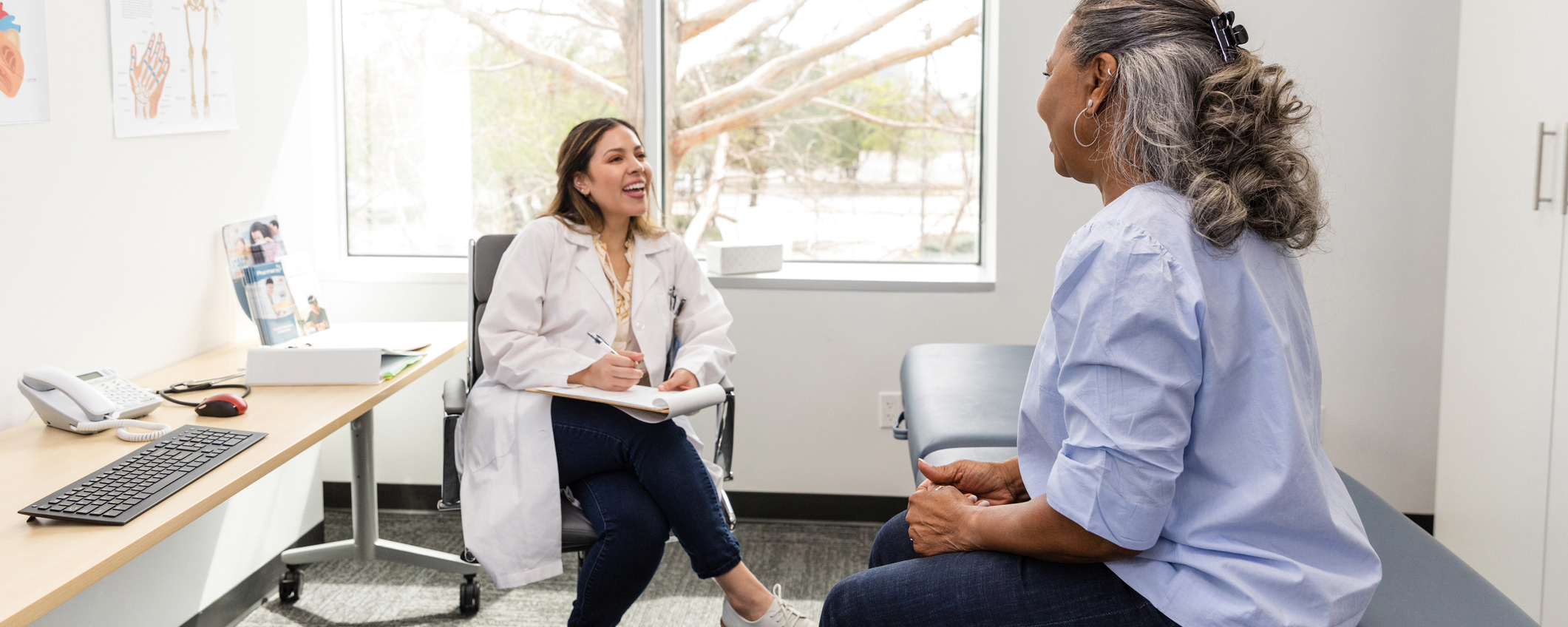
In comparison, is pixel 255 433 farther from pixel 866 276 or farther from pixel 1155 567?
pixel 866 276

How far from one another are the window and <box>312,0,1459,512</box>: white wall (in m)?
0.26

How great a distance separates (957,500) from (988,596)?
0.51 ft

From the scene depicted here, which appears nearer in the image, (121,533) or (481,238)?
(121,533)

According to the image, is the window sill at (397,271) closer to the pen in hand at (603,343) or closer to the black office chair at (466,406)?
the black office chair at (466,406)

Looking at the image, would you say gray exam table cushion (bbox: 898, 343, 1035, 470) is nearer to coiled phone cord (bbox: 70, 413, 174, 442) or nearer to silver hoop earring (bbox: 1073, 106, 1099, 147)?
silver hoop earring (bbox: 1073, 106, 1099, 147)

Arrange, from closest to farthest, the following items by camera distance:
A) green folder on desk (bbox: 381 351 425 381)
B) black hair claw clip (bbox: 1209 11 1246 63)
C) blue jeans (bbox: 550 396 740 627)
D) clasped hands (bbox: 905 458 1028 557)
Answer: black hair claw clip (bbox: 1209 11 1246 63) → clasped hands (bbox: 905 458 1028 557) → blue jeans (bbox: 550 396 740 627) → green folder on desk (bbox: 381 351 425 381)

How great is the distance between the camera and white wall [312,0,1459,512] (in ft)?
9.59

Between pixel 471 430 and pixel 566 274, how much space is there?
421mm

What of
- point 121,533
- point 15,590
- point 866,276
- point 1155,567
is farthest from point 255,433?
point 866,276

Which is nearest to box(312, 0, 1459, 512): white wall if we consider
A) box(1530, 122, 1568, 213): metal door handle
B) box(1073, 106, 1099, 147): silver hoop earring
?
box(1530, 122, 1568, 213): metal door handle

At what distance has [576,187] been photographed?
255 centimetres

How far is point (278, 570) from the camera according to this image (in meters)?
2.84

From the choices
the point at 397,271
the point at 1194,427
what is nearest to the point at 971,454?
the point at 1194,427

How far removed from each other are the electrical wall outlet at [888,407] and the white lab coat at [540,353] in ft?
2.65
